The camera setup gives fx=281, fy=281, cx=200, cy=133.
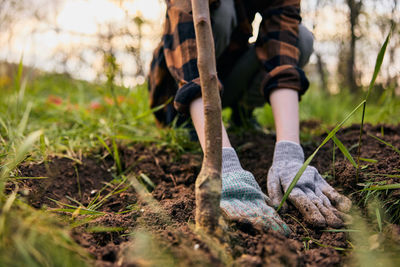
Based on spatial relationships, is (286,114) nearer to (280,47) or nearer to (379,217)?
(280,47)

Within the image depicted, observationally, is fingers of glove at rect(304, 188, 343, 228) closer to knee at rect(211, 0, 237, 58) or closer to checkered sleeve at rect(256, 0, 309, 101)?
checkered sleeve at rect(256, 0, 309, 101)

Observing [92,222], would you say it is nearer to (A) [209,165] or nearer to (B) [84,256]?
(B) [84,256]

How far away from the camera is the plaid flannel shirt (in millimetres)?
1164

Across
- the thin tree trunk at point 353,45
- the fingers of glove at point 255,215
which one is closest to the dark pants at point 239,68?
the fingers of glove at point 255,215

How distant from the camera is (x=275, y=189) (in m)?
1.01

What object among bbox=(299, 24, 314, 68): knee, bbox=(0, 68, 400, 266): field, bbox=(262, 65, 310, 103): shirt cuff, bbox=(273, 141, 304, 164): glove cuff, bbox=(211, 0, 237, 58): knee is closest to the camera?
bbox=(0, 68, 400, 266): field

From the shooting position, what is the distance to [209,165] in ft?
2.39

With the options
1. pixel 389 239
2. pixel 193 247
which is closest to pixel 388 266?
pixel 389 239

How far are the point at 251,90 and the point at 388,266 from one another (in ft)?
5.01

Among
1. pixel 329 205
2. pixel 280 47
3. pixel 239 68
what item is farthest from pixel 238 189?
pixel 239 68

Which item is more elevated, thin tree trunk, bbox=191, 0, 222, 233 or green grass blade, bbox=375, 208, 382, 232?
thin tree trunk, bbox=191, 0, 222, 233

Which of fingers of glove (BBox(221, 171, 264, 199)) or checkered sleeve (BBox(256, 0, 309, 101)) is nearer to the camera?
fingers of glove (BBox(221, 171, 264, 199))

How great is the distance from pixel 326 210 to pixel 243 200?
0.85 feet

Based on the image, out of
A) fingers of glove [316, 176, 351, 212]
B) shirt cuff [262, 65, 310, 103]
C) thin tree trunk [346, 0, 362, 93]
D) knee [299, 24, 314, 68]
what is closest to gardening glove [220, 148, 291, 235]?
fingers of glove [316, 176, 351, 212]
